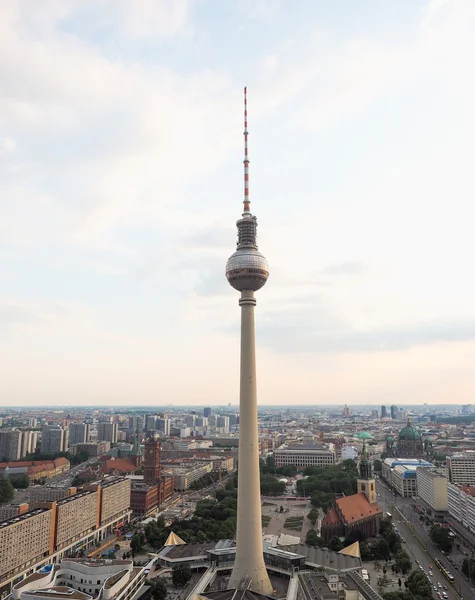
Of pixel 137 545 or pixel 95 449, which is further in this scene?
pixel 95 449

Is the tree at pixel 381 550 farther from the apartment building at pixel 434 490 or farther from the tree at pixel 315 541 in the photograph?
the apartment building at pixel 434 490

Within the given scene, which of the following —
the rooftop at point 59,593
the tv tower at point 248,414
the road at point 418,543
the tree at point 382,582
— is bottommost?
the road at point 418,543

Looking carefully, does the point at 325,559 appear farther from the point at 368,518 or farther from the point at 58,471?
the point at 58,471

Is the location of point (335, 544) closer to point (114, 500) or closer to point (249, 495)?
point (249, 495)

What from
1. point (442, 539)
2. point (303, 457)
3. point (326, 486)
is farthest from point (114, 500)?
point (303, 457)

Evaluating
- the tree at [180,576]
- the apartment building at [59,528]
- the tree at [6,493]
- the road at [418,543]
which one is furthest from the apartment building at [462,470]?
the tree at [6,493]

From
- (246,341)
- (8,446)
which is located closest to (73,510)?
(246,341)
